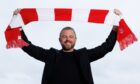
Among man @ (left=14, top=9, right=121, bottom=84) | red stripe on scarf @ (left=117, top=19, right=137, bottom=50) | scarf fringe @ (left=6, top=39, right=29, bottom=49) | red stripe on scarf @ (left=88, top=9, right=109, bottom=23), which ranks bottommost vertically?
man @ (left=14, top=9, right=121, bottom=84)

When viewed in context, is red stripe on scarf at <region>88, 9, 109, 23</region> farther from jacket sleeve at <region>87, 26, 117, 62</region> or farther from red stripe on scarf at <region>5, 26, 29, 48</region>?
red stripe on scarf at <region>5, 26, 29, 48</region>

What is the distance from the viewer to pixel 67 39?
747 cm

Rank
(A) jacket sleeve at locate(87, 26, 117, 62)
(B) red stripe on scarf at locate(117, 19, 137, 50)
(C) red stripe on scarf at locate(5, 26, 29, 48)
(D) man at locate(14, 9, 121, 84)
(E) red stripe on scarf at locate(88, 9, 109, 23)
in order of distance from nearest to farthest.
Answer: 1. (D) man at locate(14, 9, 121, 84)
2. (A) jacket sleeve at locate(87, 26, 117, 62)
3. (C) red stripe on scarf at locate(5, 26, 29, 48)
4. (B) red stripe on scarf at locate(117, 19, 137, 50)
5. (E) red stripe on scarf at locate(88, 9, 109, 23)

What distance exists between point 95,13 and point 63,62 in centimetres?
167

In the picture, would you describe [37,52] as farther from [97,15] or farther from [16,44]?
[97,15]

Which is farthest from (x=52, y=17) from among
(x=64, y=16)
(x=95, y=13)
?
(x=95, y=13)

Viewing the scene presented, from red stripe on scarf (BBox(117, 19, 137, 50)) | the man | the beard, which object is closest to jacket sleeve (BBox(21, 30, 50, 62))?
the man

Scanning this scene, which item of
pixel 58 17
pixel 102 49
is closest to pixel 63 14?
pixel 58 17

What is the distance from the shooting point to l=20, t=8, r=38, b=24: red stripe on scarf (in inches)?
350

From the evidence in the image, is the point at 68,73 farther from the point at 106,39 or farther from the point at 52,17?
the point at 52,17

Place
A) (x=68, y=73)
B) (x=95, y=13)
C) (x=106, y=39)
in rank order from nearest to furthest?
1. (x=68, y=73)
2. (x=106, y=39)
3. (x=95, y=13)

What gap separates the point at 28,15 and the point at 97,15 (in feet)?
4.35

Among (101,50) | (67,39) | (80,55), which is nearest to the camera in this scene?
(67,39)

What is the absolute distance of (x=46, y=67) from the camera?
7.59 meters
